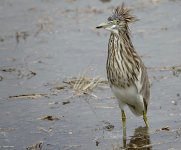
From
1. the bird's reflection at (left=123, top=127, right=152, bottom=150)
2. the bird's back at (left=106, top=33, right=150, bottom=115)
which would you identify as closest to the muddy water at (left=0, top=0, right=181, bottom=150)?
the bird's reflection at (left=123, top=127, right=152, bottom=150)

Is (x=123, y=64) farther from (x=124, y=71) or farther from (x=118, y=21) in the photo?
(x=118, y=21)

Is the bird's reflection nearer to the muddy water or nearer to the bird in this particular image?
the muddy water

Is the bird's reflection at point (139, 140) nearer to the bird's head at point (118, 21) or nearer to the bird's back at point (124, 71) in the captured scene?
the bird's back at point (124, 71)

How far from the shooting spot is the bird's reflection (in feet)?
27.5

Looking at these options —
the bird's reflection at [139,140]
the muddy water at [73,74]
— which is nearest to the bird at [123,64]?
the bird's reflection at [139,140]

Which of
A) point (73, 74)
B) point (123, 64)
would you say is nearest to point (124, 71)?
point (123, 64)

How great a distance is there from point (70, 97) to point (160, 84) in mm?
1495

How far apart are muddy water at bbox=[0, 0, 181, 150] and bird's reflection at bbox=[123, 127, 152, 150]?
0.5 inches

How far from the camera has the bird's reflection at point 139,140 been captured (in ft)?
27.5

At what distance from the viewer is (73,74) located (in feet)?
37.6

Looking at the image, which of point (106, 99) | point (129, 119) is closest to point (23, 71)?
point (106, 99)

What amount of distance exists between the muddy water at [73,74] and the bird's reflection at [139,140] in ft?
0.04

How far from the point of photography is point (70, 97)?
407 inches

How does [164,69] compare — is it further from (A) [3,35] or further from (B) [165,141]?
(A) [3,35]
